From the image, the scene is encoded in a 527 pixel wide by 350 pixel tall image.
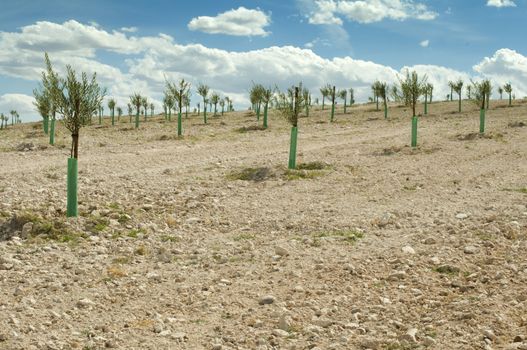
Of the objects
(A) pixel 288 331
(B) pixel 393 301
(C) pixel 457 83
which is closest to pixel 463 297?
(B) pixel 393 301

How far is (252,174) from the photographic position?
1961 centimetres

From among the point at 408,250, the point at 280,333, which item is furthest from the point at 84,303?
the point at 408,250

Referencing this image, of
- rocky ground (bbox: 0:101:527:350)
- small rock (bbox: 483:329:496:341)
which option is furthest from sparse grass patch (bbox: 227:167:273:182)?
small rock (bbox: 483:329:496:341)

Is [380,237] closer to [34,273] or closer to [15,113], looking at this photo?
[34,273]

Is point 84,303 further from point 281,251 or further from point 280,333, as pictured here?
point 281,251

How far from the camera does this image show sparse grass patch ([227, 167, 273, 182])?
749 inches

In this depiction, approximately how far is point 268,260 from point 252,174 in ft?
33.3

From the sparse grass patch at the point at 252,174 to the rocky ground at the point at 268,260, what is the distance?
12 cm

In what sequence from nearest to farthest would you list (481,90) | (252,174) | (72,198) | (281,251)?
1. (281,251)
2. (72,198)
3. (252,174)
4. (481,90)

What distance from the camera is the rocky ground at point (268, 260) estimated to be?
6.62 metres

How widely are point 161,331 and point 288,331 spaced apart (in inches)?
65.6

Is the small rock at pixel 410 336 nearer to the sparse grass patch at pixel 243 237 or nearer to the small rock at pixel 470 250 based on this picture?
the small rock at pixel 470 250

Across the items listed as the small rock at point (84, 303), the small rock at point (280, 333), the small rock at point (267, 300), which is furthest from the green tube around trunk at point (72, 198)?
the small rock at point (280, 333)

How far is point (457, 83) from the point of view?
70.7 m
